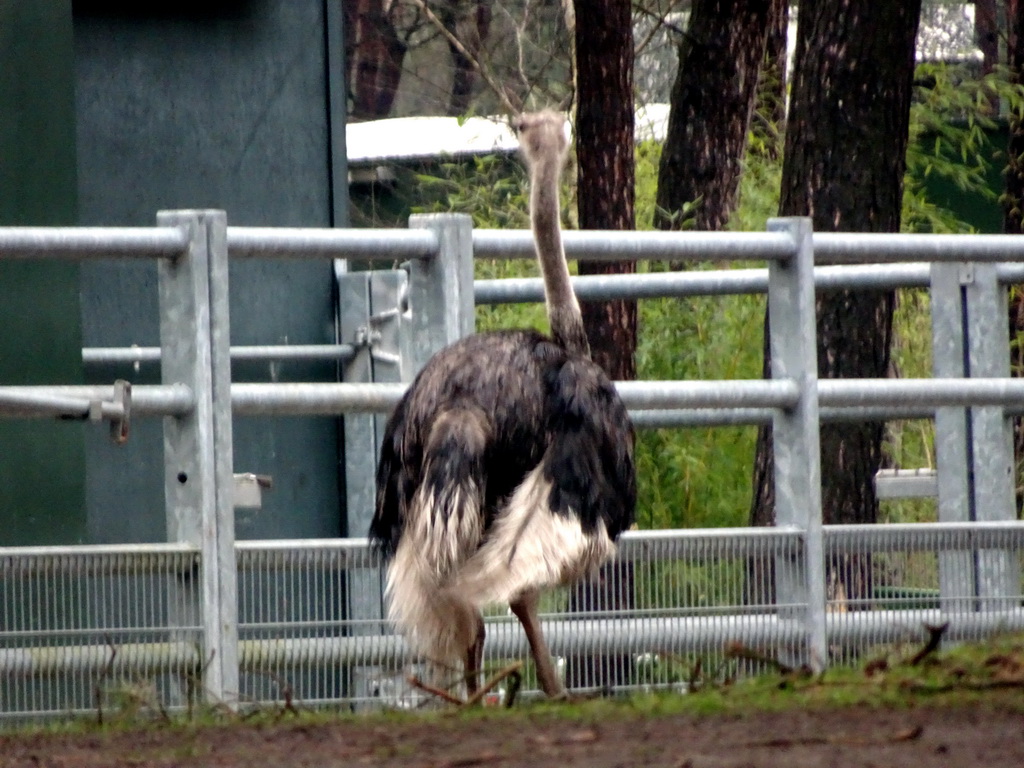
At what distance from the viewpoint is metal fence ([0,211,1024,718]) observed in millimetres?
5383

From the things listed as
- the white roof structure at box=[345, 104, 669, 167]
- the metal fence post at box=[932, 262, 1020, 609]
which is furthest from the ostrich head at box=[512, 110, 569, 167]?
the white roof structure at box=[345, 104, 669, 167]

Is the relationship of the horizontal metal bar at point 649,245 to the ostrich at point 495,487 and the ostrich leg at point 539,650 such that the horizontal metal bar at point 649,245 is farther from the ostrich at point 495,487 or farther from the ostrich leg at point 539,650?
the ostrich leg at point 539,650

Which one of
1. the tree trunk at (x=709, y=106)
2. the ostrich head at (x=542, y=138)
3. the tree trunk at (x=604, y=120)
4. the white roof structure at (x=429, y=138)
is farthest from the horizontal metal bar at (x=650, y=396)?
the white roof structure at (x=429, y=138)

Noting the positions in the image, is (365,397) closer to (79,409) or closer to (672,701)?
(79,409)

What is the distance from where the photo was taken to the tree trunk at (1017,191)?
1339 centimetres

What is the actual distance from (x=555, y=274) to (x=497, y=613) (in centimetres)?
116

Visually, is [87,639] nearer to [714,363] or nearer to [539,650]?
[539,650]

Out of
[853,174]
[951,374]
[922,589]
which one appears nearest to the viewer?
[922,589]

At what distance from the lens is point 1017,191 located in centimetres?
1413

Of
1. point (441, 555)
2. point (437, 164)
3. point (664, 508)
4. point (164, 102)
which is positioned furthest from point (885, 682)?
point (437, 164)

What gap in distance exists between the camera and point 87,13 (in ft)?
26.3

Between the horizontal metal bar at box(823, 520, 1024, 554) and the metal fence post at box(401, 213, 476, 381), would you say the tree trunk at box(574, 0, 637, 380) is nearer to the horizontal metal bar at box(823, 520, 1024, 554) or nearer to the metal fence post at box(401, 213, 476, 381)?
the horizontal metal bar at box(823, 520, 1024, 554)

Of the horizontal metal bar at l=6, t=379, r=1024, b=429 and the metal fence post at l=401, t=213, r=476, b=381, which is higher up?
the metal fence post at l=401, t=213, r=476, b=381

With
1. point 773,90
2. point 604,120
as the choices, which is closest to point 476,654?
point 604,120
